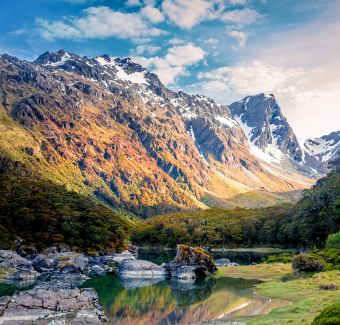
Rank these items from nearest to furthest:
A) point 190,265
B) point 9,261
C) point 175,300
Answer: point 175,300 < point 190,265 < point 9,261

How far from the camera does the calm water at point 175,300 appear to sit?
26.3 meters

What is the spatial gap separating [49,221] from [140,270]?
42720 mm

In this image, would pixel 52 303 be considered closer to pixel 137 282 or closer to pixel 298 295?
pixel 137 282

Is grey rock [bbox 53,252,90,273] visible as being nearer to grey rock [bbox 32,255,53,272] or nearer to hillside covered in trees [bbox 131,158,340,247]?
grey rock [bbox 32,255,53,272]

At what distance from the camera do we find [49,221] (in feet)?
272

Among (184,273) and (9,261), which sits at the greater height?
(9,261)

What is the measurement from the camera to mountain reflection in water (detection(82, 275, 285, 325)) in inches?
1037

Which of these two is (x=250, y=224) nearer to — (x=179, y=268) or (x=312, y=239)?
(x=312, y=239)

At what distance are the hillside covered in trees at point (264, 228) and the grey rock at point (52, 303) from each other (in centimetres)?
6190

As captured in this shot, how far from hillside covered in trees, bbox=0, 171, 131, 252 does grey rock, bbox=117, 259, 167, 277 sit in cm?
3214

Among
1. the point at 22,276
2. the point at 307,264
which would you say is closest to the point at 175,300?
the point at 307,264

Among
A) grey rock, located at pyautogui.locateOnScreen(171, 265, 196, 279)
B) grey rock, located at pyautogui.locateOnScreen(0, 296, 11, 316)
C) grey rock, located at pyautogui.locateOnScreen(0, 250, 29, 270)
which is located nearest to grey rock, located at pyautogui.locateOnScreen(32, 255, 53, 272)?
grey rock, located at pyautogui.locateOnScreen(0, 250, 29, 270)

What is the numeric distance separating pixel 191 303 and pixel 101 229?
6654cm

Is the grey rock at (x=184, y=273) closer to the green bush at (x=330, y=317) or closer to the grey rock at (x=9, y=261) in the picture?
the grey rock at (x=9, y=261)
